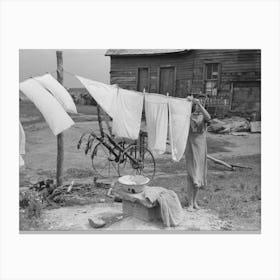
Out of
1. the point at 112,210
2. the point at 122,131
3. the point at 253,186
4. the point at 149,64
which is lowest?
the point at 112,210

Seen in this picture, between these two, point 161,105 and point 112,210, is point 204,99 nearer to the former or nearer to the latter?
point 161,105

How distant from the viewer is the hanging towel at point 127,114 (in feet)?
16.7

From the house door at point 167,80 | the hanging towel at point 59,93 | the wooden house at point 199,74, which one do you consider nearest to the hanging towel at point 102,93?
the hanging towel at point 59,93

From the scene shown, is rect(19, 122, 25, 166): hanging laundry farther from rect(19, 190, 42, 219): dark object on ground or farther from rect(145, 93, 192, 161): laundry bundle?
rect(145, 93, 192, 161): laundry bundle

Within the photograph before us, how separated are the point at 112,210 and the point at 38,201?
97 cm

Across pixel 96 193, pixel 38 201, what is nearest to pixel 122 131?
pixel 96 193

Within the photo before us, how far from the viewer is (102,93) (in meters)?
4.98

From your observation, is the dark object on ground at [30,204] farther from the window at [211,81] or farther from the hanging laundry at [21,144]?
the window at [211,81]

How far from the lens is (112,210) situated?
210 inches

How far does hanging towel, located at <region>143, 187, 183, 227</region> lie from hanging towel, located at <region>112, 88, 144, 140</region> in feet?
2.47

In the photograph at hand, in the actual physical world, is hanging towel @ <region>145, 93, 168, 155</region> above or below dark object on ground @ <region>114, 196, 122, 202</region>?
above

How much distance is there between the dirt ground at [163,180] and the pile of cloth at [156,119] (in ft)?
0.75

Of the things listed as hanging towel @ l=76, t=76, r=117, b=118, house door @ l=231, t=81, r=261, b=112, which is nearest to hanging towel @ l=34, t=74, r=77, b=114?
hanging towel @ l=76, t=76, r=117, b=118

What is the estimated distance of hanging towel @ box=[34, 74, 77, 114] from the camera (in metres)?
4.96
